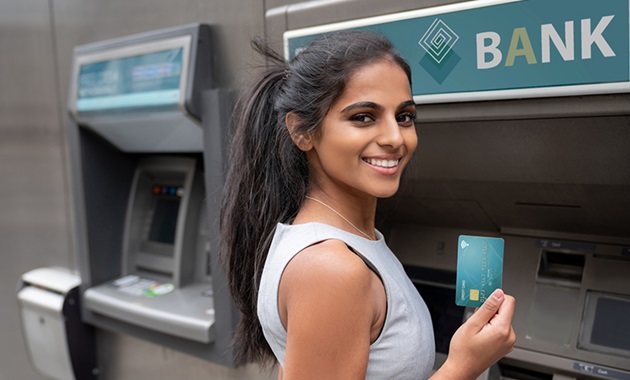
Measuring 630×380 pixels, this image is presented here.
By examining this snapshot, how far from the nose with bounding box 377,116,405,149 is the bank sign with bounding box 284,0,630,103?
0.45 metres

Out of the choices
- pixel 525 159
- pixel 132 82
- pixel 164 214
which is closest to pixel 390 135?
pixel 525 159

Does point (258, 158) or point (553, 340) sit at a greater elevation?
point (258, 158)

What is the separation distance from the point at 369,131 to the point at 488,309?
0.36 m

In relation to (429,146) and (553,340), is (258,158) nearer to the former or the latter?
(429,146)

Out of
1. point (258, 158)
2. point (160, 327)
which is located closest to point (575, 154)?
point (258, 158)

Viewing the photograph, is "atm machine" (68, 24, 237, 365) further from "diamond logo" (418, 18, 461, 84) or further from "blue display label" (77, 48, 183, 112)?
"diamond logo" (418, 18, 461, 84)

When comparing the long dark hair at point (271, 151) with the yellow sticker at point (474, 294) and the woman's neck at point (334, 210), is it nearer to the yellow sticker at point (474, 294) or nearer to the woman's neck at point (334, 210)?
the woman's neck at point (334, 210)

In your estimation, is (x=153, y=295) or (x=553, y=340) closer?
(x=553, y=340)

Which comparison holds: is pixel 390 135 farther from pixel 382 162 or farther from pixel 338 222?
pixel 338 222

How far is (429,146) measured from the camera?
1.60m

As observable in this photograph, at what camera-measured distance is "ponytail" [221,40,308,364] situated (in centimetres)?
117

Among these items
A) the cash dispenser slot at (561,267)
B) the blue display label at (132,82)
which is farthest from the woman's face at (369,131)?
the blue display label at (132,82)

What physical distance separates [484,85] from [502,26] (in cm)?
14

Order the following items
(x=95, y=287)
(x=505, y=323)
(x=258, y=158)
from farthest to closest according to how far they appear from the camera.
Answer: (x=95, y=287) → (x=258, y=158) → (x=505, y=323)
